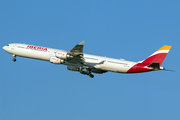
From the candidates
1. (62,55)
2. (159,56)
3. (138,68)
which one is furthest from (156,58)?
(62,55)

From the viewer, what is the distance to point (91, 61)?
54.6 m

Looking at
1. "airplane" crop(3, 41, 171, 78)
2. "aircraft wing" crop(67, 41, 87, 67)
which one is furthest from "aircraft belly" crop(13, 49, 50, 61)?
"aircraft wing" crop(67, 41, 87, 67)

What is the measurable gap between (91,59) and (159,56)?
14264mm

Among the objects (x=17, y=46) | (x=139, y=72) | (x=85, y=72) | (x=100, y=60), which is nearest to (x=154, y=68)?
(x=139, y=72)

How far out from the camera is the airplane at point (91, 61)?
51344 millimetres

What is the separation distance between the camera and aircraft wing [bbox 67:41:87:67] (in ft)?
162

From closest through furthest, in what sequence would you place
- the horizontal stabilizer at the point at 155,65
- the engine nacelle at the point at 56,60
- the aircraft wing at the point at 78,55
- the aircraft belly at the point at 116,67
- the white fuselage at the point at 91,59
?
1. the aircraft wing at the point at 78,55
2. the horizontal stabilizer at the point at 155,65
3. the aircraft belly at the point at 116,67
4. the white fuselage at the point at 91,59
5. the engine nacelle at the point at 56,60

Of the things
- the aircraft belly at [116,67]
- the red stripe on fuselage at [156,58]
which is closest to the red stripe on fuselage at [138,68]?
the aircraft belly at [116,67]

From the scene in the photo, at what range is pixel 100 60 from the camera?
54250 millimetres

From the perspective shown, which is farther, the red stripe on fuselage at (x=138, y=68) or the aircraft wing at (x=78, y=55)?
the red stripe on fuselage at (x=138, y=68)

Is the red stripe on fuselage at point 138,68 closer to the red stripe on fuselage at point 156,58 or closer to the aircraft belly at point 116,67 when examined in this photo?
the aircraft belly at point 116,67

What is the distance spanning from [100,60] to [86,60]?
3068 millimetres

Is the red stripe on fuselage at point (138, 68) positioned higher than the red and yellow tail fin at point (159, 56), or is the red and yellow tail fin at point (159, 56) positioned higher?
the red and yellow tail fin at point (159, 56)

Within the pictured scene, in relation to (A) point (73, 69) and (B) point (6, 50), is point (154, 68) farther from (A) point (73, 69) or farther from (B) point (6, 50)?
(B) point (6, 50)
